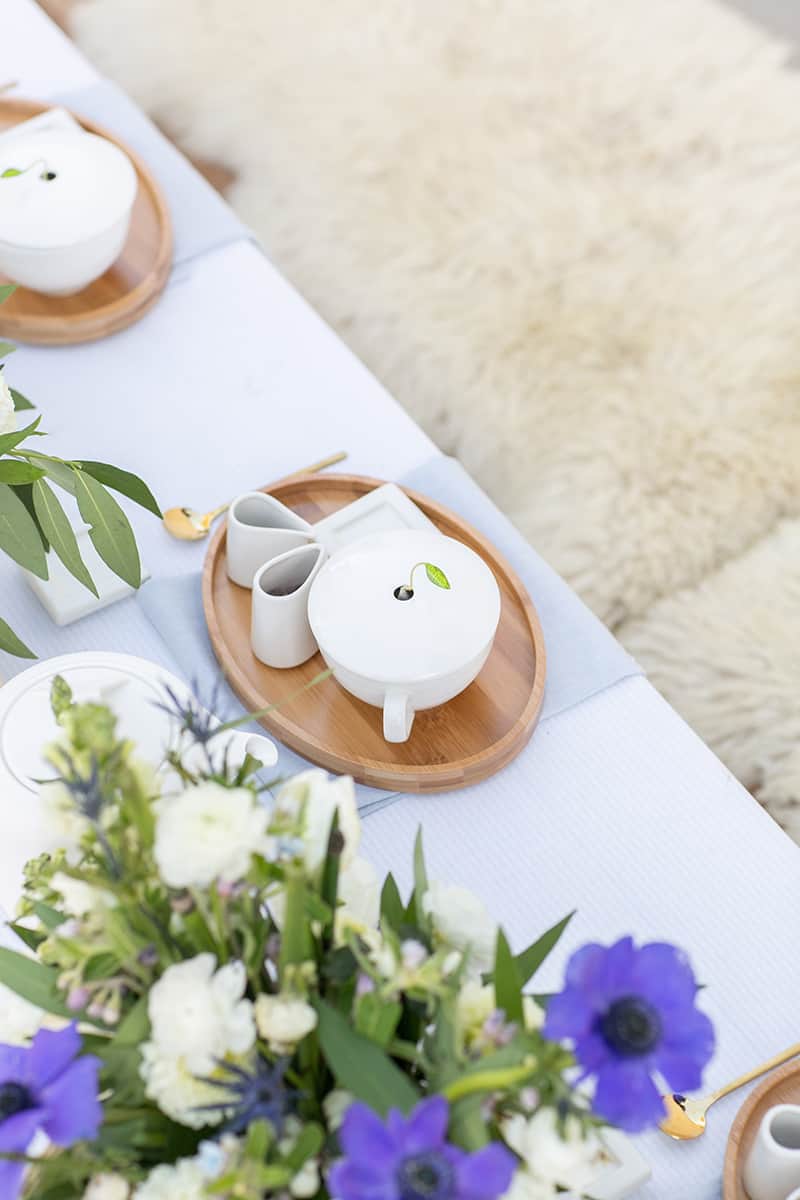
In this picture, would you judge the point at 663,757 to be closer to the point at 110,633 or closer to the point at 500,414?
the point at 110,633

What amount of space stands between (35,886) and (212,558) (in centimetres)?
50

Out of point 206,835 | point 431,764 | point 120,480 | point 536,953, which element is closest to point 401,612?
point 431,764

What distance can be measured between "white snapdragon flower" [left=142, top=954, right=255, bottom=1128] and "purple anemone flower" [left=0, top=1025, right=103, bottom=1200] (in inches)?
1.0

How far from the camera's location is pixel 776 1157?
29.1 inches

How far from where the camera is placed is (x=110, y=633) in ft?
3.30

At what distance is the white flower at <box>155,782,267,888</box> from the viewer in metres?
0.44

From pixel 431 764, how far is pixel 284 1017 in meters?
0.46

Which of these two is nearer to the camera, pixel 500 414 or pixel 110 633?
pixel 110 633

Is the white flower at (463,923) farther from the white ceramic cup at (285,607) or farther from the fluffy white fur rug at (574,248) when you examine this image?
the fluffy white fur rug at (574,248)

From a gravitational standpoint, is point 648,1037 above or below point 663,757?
above

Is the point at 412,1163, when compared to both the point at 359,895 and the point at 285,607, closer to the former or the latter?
the point at 359,895

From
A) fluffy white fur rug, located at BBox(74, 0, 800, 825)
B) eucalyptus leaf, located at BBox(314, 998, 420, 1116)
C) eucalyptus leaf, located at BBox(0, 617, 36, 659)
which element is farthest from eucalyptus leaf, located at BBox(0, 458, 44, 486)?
fluffy white fur rug, located at BBox(74, 0, 800, 825)

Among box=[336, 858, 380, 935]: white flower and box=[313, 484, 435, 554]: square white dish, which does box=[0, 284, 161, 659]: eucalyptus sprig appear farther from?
box=[336, 858, 380, 935]: white flower

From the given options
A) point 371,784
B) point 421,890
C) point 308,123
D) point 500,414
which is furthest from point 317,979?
point 308,123
